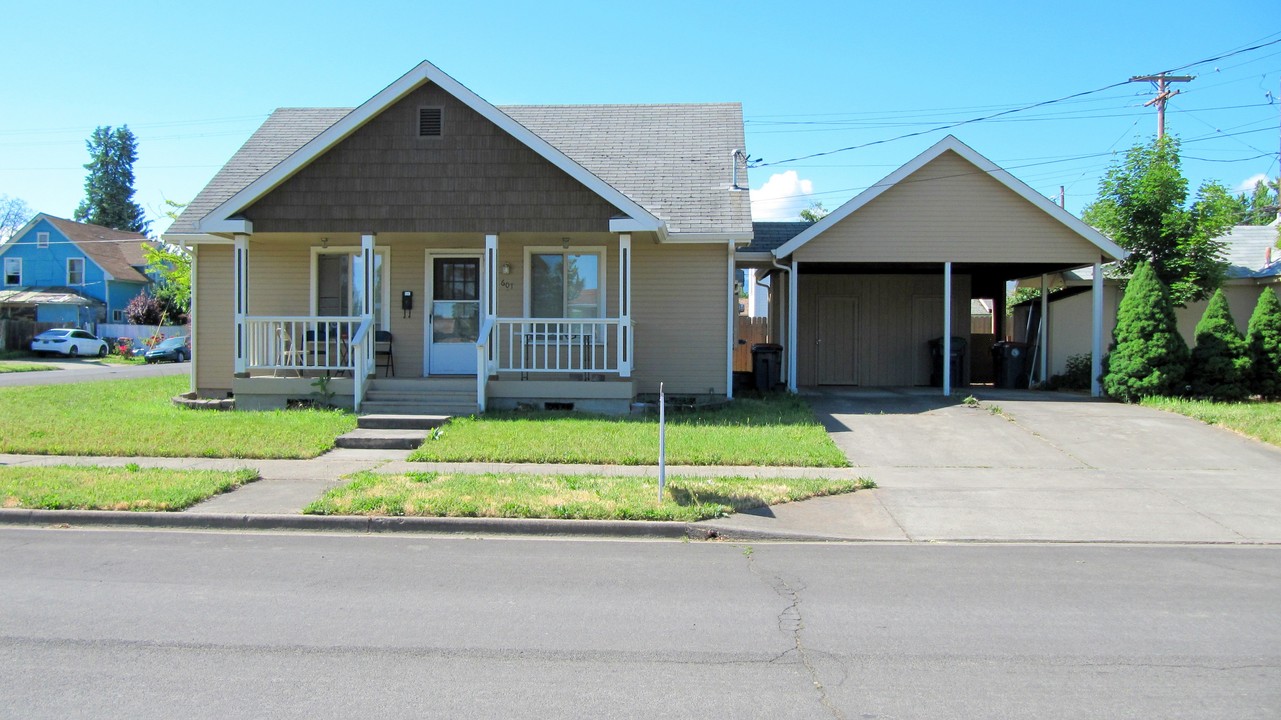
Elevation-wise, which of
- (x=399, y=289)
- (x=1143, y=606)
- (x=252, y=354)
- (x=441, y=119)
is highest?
(x=441, y=119)

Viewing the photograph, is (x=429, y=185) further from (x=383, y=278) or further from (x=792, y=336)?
(x=792, y=336)

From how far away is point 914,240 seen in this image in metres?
17.0

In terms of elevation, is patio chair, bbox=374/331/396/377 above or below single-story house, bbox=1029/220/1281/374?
below

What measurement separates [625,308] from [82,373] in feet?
78.2

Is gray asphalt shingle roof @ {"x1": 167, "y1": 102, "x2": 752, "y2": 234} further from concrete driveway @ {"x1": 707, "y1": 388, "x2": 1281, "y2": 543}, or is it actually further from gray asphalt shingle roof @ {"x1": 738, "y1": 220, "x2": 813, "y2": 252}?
concrete driveway @ {"x1": 707, "y1": 388, "x2": 1281, "y2": 543}

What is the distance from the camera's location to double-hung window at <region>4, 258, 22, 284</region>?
50.9 metres

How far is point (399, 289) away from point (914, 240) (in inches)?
387

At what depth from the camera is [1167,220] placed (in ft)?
58.6

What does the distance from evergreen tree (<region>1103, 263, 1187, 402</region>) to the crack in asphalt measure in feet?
38.8

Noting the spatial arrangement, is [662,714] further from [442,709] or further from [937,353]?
[937,353]

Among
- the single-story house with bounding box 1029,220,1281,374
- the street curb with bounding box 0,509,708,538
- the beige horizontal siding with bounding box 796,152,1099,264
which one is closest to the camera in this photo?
the street curb with bounding box 0,509,708,538

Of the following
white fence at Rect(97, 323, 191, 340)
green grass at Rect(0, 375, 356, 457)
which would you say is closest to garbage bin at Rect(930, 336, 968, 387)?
green grass at Rect(0, 375, 356, 457)

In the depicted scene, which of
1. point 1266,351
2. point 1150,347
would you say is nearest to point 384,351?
point 1150,347

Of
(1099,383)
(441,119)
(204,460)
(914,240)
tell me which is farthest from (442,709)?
(1099,383)
